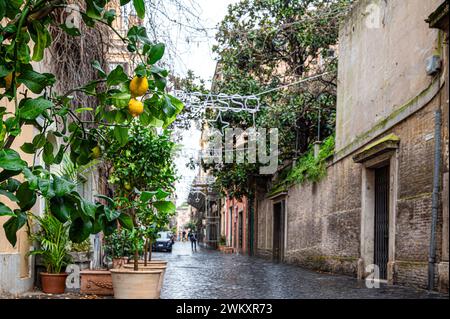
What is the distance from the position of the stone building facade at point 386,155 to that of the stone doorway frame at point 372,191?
2 cm

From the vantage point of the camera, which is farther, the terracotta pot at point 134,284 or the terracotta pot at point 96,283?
the terracotta pot at point 96,283

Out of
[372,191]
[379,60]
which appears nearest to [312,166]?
[372,191]

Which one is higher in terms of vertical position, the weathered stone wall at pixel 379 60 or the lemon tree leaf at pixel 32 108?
A: the weathered stone wall at pixel 379 60

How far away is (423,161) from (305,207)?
9.67 m

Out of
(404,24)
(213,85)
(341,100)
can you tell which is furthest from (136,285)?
(213,85)

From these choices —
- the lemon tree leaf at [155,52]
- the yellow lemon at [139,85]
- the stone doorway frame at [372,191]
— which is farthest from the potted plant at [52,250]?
the lemon tree leaf at [155,52]

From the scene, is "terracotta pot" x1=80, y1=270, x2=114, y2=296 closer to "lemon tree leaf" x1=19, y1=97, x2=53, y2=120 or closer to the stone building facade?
the stone building facade

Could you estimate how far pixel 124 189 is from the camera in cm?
875

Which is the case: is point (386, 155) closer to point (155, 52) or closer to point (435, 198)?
point (435, 198)

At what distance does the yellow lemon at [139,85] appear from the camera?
7.48 feet

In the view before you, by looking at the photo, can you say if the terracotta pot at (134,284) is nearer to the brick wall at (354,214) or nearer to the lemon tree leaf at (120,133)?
the brick wall at (354,214)

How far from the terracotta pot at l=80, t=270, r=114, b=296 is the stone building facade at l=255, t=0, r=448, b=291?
5171 millimetres

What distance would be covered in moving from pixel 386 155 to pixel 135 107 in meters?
10.3

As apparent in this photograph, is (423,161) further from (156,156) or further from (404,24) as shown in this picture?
(156,156)
